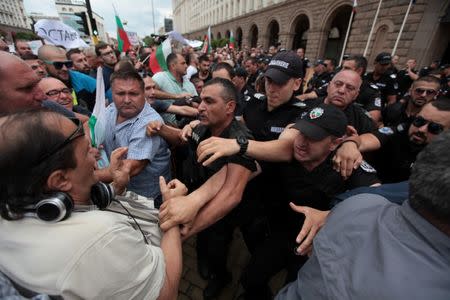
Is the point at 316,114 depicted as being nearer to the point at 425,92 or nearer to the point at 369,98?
the point at 425,92

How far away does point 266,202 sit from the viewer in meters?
2.45

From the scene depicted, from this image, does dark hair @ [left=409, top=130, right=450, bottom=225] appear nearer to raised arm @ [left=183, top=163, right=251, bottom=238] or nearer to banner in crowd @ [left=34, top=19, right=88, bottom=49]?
raised arm @ [left=183, top=163, right=251, bottom=238]

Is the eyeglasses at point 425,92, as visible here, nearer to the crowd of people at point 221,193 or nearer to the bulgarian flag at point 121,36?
the crowd of people at point 221,193

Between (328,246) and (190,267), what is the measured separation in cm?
236

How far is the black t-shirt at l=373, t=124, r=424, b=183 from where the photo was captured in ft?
8.17

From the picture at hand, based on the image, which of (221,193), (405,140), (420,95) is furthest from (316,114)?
(420,95)

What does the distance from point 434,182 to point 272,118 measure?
80.8 inches

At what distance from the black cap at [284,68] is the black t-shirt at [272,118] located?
295 mm

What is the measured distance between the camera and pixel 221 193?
1.75m

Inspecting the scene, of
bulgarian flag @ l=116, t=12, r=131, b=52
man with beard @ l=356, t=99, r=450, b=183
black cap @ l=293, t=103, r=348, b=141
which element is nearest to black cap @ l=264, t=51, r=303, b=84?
black cap @ l=293, t=103, r=348, b=141

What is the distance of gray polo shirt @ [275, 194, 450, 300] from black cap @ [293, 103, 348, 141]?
0.77 m

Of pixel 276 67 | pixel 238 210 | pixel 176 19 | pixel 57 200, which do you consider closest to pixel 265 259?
pixel 238 210

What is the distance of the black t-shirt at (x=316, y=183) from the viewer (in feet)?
6.16

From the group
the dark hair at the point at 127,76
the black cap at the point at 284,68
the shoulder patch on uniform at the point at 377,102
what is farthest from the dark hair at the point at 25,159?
the shoulder patch on uniform at the point at 377,102
